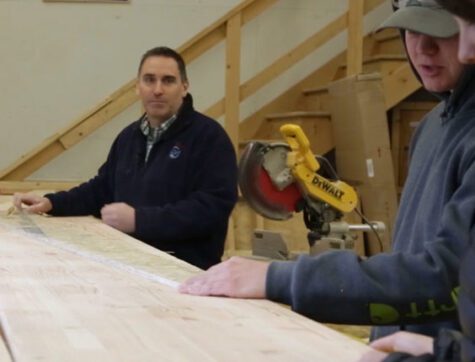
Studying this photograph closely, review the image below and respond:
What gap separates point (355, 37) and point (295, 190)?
3.29 m

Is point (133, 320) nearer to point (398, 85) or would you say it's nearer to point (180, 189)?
point (180, 189)

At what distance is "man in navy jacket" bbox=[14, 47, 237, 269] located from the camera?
341 cm

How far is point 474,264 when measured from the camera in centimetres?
101

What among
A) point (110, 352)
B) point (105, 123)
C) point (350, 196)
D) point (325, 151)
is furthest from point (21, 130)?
point (110, 352)

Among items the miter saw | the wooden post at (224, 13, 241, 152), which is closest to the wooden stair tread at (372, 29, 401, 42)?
the wooden post at (224, 13, 241, 152)

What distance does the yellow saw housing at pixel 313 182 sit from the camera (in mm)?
3508

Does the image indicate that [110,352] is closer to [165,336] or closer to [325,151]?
[165,336]

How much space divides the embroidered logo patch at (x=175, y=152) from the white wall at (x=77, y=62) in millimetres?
3265

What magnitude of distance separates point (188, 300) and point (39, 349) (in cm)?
50

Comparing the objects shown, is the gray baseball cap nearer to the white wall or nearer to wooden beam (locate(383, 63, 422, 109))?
wooden beam (locate(383, 63, 422, 109))

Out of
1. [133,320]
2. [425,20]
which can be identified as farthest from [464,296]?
[425,20]

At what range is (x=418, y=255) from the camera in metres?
1.57

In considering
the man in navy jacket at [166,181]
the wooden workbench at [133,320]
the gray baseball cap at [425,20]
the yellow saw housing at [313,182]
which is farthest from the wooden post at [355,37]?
the gray baseball cap at [425,20]

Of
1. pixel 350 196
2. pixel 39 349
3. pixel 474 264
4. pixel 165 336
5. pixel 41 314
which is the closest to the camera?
pixel 474 264
